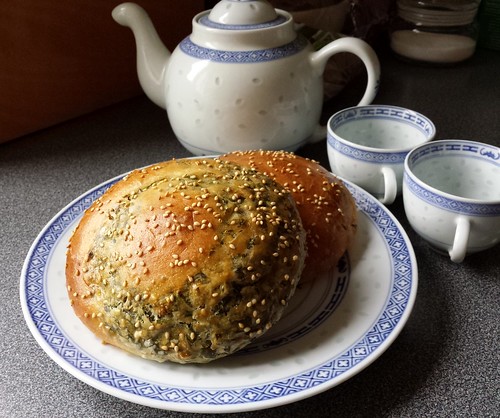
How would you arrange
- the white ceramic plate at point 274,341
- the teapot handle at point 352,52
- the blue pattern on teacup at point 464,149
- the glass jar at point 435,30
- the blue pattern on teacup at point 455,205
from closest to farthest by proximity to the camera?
1. the white ceramic plate at point 274,341
2. the blue pattern on teacup at point 455,205
3. the blue pattern on teacup at point 464,149
4. the teapot handle at point 352,52
5. the glass jar at point 435,30

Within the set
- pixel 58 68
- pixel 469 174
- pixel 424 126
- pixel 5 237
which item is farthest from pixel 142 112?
pixel 469 174

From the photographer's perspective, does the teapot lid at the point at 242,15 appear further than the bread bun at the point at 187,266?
Yes

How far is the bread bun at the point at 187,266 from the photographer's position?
0.63m

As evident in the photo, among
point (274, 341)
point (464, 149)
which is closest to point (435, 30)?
point (464, 149)

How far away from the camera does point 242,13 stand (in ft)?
3.40

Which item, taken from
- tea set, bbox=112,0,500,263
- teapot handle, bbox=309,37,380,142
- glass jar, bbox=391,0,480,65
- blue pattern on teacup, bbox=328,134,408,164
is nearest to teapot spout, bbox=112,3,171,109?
tea set, bbox=112,0,500,263

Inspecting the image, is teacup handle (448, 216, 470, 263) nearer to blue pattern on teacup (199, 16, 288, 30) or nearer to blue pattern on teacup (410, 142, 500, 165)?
blue pattern on teacup (410, 142, 500, 165)

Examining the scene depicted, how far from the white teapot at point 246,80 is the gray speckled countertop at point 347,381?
18 centimetres

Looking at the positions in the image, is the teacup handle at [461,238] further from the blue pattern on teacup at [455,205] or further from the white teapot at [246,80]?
the white teapot at [246,80]

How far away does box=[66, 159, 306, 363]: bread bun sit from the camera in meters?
0.63

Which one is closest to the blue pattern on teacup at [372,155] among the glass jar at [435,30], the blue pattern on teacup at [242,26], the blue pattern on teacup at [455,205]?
the blue pattern on teacup at [455,205]

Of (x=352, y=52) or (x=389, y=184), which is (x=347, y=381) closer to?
(x=389, y=184)

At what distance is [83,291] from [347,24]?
1229 millimetres

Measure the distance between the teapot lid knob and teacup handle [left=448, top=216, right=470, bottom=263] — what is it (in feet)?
1.77
